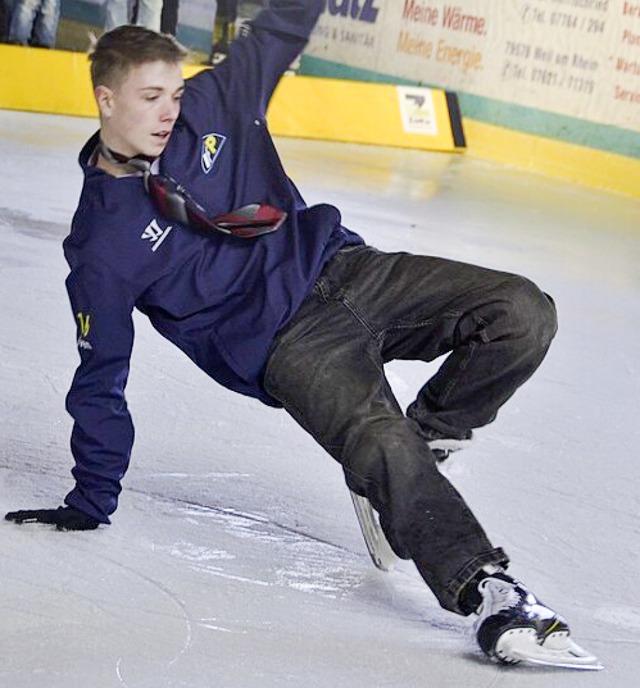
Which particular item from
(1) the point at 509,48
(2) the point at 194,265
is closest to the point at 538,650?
(2) the point at 194,265

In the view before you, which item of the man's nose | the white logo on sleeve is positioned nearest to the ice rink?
the white logo on sleeve

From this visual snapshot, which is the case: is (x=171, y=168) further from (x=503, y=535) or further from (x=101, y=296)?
(x=503, y=535)

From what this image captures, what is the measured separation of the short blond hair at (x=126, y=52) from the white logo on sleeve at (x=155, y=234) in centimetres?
29

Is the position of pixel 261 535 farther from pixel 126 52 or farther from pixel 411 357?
pixel 126 52

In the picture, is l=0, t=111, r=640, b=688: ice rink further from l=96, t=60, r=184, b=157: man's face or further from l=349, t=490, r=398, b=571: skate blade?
l=96, t=60, r=184, b=157: man's face

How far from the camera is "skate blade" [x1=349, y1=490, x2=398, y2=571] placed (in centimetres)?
287

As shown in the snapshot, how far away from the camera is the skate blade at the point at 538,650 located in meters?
2.42

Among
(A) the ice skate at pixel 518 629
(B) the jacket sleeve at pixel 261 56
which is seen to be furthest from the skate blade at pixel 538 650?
(B) the jacket sleeve at pixel 261 56

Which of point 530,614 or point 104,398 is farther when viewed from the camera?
point 104,398

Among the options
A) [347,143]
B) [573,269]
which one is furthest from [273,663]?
[347,143]

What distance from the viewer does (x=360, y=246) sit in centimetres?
299

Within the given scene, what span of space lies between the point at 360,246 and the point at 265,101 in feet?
1.23

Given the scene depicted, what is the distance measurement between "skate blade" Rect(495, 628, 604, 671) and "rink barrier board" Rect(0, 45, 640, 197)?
7.77 m

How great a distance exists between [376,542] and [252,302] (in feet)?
1.77
